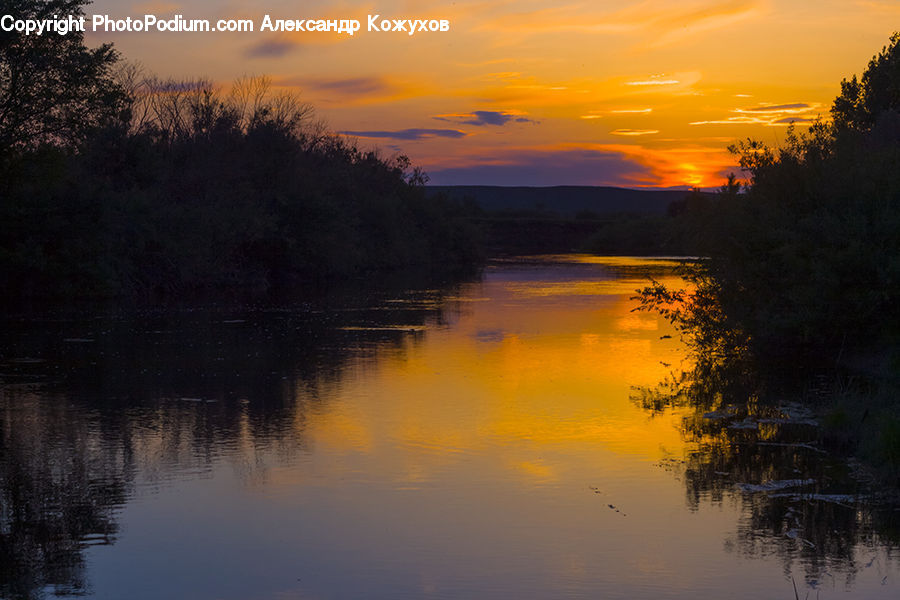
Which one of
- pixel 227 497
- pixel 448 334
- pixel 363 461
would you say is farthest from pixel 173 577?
pixel 448 334

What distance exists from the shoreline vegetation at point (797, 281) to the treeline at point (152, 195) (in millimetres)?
20087

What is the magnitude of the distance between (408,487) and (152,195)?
34.2 metres

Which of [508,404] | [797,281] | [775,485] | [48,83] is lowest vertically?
[775,485]

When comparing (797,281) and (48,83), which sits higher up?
(48,83)

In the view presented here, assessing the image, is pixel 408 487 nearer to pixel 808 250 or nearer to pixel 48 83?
pixel 808 250

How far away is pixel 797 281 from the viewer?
791 inches

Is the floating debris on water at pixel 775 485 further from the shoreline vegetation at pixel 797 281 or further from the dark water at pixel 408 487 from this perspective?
the shoreline vegetation at pixel 797 281

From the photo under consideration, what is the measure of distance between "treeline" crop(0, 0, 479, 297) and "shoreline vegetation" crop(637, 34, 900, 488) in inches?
791

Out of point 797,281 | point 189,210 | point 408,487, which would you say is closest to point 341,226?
point 189,210

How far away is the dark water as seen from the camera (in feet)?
27.8

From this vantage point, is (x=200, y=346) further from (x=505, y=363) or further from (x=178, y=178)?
(x=178, y=178)

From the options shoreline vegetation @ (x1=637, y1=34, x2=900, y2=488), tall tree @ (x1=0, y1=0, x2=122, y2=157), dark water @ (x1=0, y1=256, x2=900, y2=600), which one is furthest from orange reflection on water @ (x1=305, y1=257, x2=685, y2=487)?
tall tree @ (x1=0, y1=0, x2=122, y2=157)

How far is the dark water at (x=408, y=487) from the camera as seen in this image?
8477 mm

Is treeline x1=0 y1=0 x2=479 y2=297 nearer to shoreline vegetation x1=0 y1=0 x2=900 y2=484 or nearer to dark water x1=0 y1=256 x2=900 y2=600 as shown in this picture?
shoreline vegetation x1=0 y1=0 x2=900 y2=484
